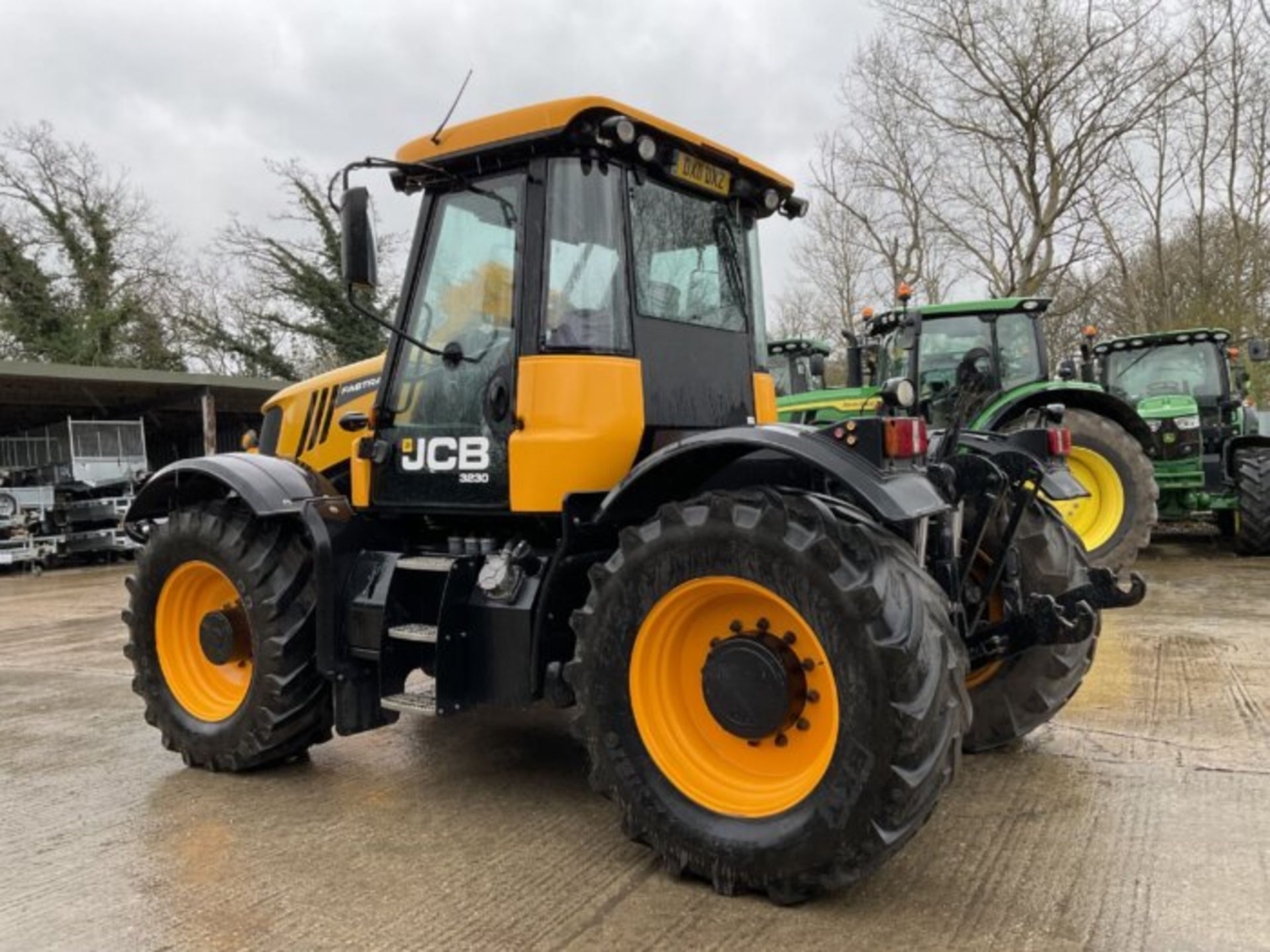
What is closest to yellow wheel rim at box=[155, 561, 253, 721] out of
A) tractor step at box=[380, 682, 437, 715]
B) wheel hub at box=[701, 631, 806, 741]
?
tractor step at box=[380, 682, 437, 715]

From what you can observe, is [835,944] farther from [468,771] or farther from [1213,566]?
[1213,566]

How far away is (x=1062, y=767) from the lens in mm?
3982

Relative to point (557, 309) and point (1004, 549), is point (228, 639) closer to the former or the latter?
point (557, 309)

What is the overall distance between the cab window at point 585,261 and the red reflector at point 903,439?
3.50 ft

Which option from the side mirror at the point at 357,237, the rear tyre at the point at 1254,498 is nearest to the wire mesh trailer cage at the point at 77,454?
the side mirror at the point at 357,237

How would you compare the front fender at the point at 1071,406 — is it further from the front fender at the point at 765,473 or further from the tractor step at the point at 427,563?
the tractor step at the point at 427,563

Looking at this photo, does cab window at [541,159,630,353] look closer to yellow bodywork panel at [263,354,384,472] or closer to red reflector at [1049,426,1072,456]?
yellow bodywork panel at [263,354,384,472]

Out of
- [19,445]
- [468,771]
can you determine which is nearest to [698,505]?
[468,771]

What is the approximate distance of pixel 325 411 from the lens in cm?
490

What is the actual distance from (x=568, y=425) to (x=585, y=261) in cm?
61

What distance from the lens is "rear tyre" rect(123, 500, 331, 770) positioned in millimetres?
4086

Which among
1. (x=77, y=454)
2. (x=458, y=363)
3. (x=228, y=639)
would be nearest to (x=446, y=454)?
(x=458, y=363)

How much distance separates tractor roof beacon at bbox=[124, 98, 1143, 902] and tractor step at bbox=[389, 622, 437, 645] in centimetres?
2

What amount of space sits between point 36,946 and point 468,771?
67.8 inches
